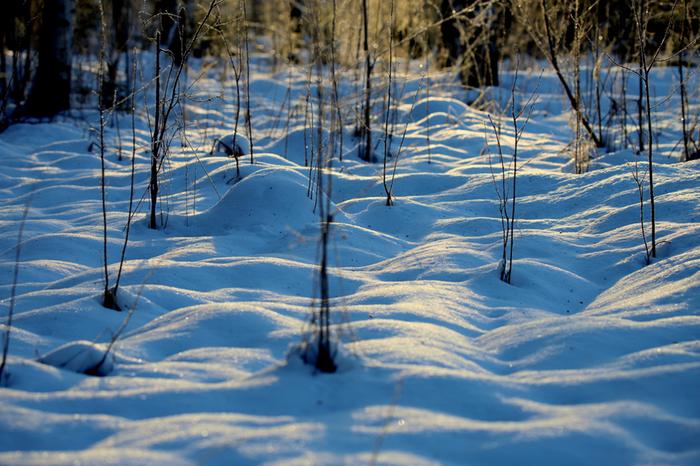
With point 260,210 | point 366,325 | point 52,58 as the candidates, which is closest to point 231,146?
point 260,210

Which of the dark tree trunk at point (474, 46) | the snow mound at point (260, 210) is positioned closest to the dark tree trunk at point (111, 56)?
the snow mound at point (260, 210)

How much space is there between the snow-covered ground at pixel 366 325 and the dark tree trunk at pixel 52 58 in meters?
2.18

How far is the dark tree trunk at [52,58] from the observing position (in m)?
6.04

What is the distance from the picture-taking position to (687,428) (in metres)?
1.44

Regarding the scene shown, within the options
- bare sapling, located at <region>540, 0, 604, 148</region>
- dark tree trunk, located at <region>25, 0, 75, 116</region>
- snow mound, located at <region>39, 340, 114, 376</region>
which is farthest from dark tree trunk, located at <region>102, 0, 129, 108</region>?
snow mound, located at <region>39, 340, 114, 376</region>

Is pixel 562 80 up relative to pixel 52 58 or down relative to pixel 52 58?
down

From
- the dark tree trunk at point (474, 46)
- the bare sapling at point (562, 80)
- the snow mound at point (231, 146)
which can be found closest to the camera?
the bare sapling at point (562, 80)

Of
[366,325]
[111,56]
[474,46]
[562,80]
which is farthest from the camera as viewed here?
[474,46]

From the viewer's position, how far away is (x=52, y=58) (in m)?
6.05

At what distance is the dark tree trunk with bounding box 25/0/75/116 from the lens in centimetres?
604

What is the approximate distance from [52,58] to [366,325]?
5.17 metres

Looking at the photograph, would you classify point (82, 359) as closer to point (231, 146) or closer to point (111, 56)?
point (231, 146)

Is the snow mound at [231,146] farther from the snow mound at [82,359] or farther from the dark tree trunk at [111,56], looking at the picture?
the snow mound at [82,359]

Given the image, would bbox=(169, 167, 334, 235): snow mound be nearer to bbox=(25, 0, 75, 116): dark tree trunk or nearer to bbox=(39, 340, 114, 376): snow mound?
bbox=(39, 340, 114, 376): snow mound
